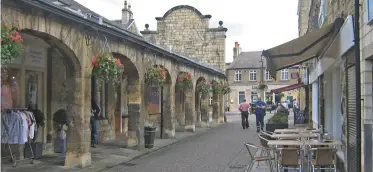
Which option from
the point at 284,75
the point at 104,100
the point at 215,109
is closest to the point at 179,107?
the point at 215,109

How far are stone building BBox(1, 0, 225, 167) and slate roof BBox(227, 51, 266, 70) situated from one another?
136ft

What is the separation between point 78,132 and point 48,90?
2.75m

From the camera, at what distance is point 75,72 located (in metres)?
9.70

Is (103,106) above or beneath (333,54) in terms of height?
beneath

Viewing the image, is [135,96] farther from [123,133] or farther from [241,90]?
[241,90]

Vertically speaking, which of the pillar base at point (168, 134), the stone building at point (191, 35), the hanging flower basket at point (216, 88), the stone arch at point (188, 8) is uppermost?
the stone arch at point (188, 8)

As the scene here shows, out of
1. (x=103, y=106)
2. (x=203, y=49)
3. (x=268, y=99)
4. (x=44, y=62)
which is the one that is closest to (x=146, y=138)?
(x=103, y=106)

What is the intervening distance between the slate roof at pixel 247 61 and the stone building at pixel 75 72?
136 feet

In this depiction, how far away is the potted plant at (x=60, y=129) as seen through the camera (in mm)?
11367

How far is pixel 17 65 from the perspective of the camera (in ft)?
35.0

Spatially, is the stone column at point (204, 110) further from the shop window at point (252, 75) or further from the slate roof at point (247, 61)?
the shop window at point (252, 75)

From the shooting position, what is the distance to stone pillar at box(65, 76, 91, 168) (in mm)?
9672

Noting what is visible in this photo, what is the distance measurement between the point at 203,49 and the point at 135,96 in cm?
1888

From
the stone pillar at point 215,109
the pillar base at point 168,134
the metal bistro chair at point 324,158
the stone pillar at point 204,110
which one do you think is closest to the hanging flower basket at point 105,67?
the metal bistro chair at point 324,158
